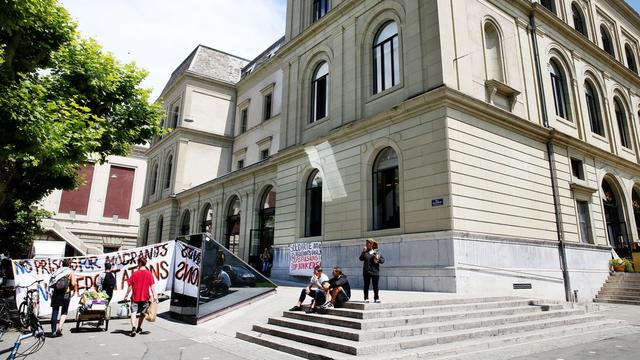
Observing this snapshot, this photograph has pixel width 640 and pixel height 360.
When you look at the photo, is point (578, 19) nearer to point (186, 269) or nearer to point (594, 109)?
point (594, 109)

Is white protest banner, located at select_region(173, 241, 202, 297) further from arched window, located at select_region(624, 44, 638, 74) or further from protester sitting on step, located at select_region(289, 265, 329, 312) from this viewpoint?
arched window, located at select_region(624, 44, 638, 74)

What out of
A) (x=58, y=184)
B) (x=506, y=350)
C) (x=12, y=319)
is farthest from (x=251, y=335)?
(x=58, y=184)

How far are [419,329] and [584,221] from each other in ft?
51.8

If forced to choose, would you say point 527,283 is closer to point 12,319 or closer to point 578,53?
point 578,53

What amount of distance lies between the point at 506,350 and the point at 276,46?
31.6m

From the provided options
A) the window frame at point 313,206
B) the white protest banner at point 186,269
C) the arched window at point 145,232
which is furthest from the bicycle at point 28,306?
the arched window at point 145,232

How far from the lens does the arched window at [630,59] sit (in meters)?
28.6

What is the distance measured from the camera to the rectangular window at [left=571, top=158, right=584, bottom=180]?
20141mm

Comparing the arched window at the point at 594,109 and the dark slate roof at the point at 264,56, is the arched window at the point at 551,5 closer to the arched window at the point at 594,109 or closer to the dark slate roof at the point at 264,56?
the arched window at the point at 594,109

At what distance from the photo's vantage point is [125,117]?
13.5 metres

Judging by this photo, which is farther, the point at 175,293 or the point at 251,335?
the point at 175,293

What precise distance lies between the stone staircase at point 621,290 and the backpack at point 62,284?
67.8ft

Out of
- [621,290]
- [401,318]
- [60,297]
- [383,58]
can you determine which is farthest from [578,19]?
[60,297]

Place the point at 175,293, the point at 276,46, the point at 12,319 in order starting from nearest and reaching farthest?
1. the point at 12,319
2. the point at 175,293
3. the point at 276,46
